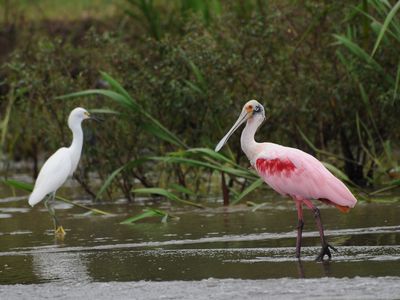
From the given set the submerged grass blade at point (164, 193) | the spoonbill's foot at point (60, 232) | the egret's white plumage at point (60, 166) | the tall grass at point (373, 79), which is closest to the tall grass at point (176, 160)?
the submerged grass blade at point (164, 193)

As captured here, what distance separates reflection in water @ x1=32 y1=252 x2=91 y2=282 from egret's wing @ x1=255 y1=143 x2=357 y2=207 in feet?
5.03

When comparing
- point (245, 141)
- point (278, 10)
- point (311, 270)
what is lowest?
point (311, 270)

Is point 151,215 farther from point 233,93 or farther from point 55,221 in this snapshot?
point 233,93

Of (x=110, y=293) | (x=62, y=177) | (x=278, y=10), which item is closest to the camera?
(x=110, y=293)

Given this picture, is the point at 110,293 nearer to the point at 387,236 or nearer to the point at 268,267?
the point at 268,267

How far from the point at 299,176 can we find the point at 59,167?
3.87 meters

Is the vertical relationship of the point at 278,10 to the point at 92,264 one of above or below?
above

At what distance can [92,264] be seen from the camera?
8477 mm

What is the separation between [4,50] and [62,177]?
9073 mm

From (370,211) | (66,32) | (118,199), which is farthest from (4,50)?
(370,211)

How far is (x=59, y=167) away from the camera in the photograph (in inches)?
459

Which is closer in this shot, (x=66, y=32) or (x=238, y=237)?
(x=238, y=237)

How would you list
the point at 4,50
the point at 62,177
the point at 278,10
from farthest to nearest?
the point at 4,50, the point at 278,10, the point at 62,177

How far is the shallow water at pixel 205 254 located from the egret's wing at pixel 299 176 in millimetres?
425
